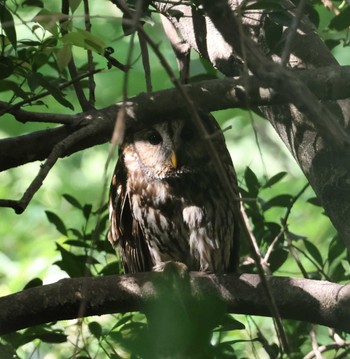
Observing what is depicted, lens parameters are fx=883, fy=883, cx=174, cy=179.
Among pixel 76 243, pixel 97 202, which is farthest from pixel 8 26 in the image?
pixel 97 202

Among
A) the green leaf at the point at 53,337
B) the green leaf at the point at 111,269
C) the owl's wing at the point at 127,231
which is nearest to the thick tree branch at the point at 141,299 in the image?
the green leaf at the point at 53,337

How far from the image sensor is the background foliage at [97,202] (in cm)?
233

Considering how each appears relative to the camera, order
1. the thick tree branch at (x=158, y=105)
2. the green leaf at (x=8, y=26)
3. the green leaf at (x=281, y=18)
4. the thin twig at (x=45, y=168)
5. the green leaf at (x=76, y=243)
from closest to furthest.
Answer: the thin twig at (x=45, y=168)
the thick tree branch at (x=158, y=105)
the green leaf at (x=281, y=18)
the green leaf at (x=8, y=26)
the green leaf at (x=76, y=243)

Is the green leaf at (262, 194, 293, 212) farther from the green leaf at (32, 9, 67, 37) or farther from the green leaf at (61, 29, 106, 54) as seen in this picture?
the green leaf at (32, 9, 67, 37)

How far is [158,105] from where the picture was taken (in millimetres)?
2320

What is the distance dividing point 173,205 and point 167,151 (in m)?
0.21

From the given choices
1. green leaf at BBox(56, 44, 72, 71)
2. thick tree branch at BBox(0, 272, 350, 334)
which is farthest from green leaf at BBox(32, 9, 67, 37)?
thick tree branch at BBox(0, 272, 350, 334)

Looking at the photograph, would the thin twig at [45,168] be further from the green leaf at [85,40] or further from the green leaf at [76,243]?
the green leaf at [76,243]

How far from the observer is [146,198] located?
3311 millimetres

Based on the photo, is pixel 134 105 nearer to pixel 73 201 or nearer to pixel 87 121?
pixel 87 121

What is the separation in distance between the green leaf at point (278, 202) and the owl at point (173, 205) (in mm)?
153

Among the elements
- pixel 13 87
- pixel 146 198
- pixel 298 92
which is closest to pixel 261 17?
pixel 13 87

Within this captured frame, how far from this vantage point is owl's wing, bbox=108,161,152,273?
10.8 feet

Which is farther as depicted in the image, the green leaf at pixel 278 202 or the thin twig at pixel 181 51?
the green leaf at pixel 278 202
